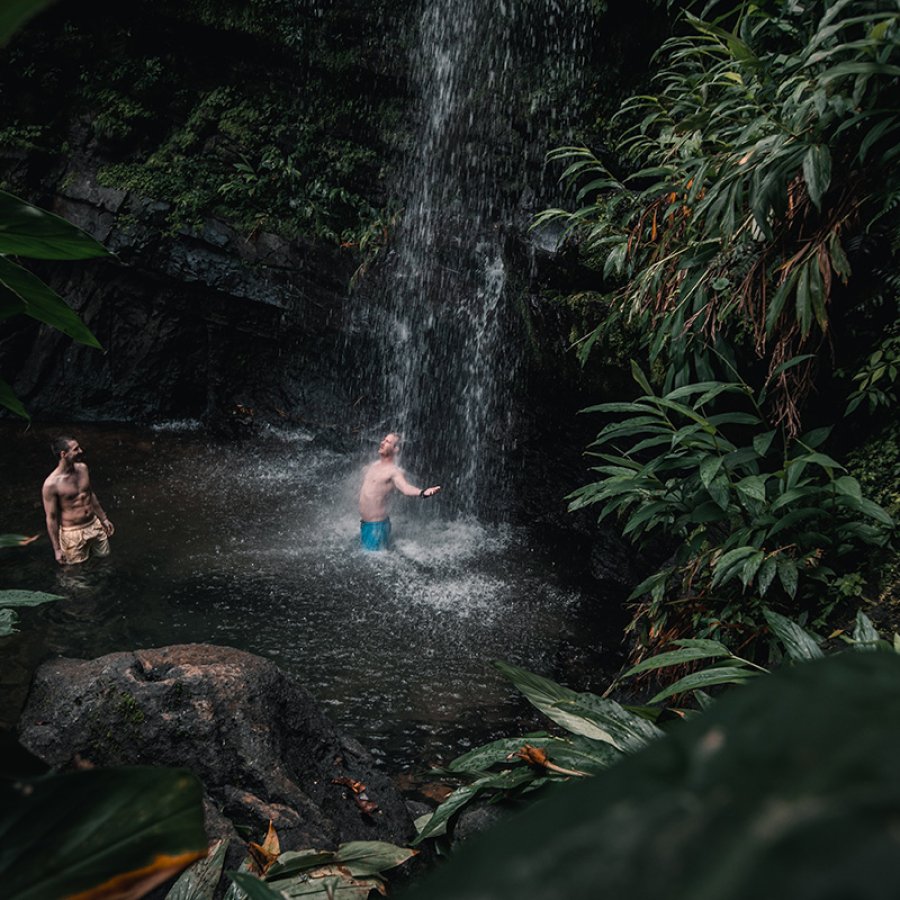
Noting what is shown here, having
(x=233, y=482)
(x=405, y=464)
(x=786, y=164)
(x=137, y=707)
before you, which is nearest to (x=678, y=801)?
(x=137, y=707)

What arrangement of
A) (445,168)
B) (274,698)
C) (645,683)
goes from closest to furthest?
(274,698) → (645,683) → (445,168)

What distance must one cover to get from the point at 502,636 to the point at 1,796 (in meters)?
5.57

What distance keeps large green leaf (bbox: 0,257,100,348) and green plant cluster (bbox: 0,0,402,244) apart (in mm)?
8975

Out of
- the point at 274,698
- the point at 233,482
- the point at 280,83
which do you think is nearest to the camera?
the point at 274,698

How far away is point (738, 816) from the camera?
21cm

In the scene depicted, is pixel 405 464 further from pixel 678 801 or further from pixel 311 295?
pixel 678 801

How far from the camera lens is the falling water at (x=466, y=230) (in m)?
8.36

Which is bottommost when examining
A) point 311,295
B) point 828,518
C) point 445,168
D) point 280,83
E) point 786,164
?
point 828,518

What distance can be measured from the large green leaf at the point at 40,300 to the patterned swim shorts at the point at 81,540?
5831mm

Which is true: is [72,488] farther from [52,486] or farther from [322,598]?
[322,598]

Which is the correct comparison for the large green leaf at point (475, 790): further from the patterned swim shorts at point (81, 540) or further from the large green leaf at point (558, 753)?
the patterned swim shorts at point (81, 540)

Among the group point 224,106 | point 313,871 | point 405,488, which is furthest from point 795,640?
point 224,106

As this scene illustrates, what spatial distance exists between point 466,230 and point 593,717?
306 inches

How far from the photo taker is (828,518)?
344cm
